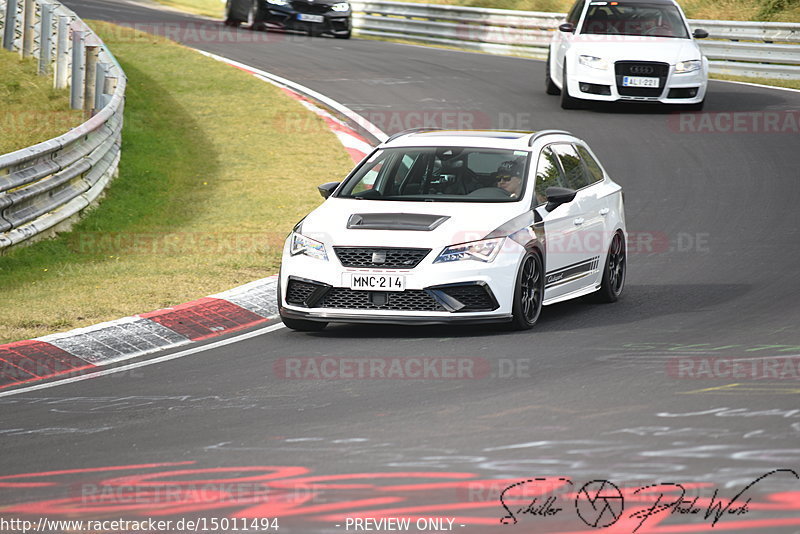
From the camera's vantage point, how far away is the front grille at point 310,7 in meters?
33.1

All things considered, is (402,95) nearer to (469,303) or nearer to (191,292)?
(191,292)

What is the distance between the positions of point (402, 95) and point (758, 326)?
1422cm

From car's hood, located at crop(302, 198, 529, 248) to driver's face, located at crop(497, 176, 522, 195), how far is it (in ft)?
0.64

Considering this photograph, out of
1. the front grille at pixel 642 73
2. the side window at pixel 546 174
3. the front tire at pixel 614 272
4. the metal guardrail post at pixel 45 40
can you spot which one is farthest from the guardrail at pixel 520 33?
the side window at pixel 546 174

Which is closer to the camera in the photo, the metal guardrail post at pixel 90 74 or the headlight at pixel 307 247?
the headlight at pixel 307 247

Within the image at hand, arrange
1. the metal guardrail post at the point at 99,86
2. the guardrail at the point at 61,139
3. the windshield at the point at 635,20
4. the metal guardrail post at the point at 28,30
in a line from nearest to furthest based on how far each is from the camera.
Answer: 1. the guardrail at the point at 61,139
2. the metal guardrail post at the point at 99,86
3. the metal guardrail post at the point at 28,30
4. the windshield at the point at 635,20

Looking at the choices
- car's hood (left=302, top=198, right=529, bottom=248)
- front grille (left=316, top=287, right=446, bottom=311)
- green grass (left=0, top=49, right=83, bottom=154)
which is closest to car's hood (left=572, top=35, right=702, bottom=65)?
green grass (left=0, top=49, right=83, bottom=154)

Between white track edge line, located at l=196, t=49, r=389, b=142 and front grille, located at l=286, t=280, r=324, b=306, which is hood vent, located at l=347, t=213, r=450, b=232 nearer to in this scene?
front grille, located at l=286, t=280, r=324, b=306

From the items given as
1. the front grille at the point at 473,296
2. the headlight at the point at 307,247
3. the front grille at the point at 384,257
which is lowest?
the front grille at the point at 473,296

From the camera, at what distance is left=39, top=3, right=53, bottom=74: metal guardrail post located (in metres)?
21.1

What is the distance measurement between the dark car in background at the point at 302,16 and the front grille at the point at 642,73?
40.7ft

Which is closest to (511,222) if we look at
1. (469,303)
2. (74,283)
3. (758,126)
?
(469,303)
